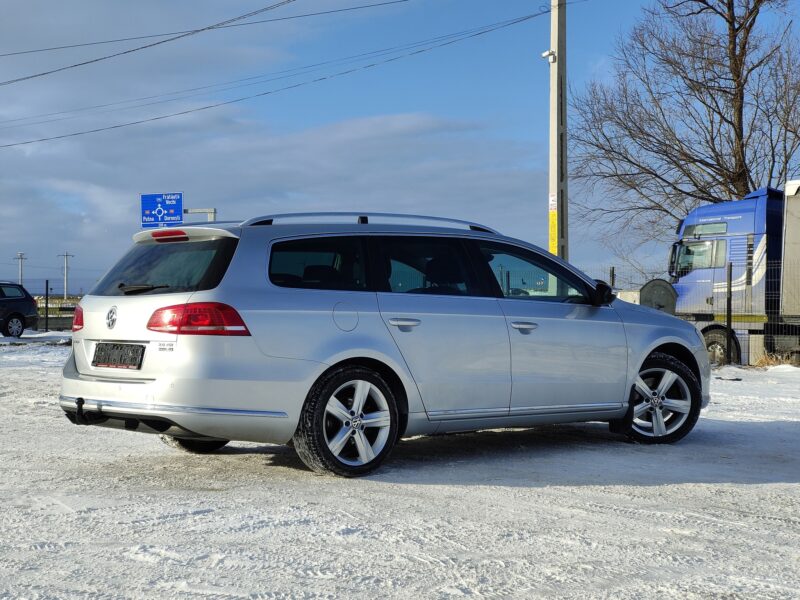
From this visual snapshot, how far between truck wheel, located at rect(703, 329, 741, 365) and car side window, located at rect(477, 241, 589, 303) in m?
12.4

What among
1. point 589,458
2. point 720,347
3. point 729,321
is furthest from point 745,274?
point 589,458

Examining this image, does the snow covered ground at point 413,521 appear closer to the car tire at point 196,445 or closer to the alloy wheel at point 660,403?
the car tire at point 196,445

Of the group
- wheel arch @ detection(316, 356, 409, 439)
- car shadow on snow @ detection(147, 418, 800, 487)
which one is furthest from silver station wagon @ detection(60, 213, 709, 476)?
car shadow on snow @ detection(147, 418, 800, 487)

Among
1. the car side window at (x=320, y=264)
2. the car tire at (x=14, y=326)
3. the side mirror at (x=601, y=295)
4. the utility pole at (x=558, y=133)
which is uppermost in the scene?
the utility pole at (x=558, y=133)

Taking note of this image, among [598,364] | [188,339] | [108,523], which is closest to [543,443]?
[598,364]

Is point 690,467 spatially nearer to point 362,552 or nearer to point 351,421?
point 351,421

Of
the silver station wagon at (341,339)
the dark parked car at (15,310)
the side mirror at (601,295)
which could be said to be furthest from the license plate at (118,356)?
the dark parked car at (15,310)

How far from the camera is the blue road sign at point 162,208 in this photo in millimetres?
35656

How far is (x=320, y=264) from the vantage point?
6.42 metres

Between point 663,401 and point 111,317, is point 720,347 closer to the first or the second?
point 663,401

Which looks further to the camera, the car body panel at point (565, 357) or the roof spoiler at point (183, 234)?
the car body panel at point (565, 357)

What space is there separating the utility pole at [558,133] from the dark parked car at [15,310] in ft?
64.4

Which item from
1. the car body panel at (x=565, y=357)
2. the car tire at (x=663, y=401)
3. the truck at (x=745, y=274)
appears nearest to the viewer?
the car body panel at (x=565, y=357)

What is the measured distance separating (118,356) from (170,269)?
0.63 metres
